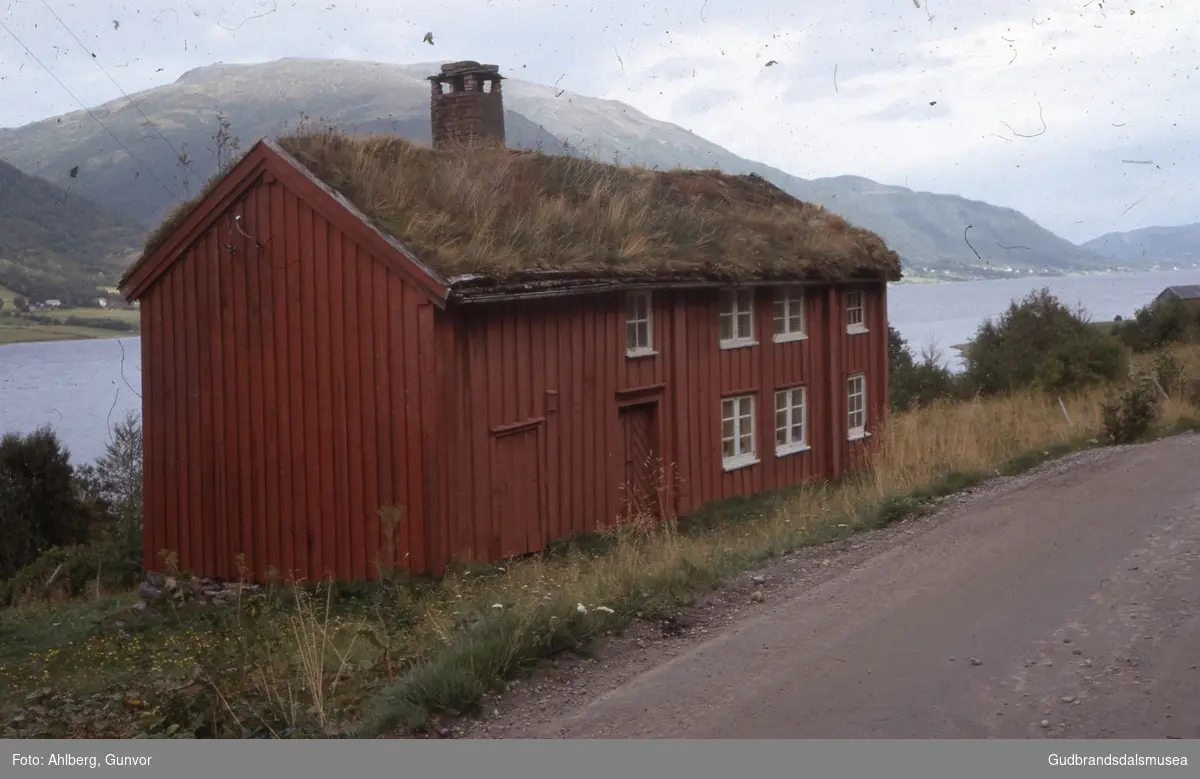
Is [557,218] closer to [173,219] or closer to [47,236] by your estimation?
[173,219]

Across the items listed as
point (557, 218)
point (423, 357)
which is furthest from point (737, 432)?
point (423, 357)

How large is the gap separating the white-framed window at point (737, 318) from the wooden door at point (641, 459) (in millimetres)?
2378

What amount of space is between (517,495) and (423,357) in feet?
7.56

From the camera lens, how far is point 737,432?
19.1 m

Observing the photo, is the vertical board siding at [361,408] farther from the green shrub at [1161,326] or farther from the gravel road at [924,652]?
the green shrub at [1161,326]

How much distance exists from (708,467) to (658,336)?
2.58m

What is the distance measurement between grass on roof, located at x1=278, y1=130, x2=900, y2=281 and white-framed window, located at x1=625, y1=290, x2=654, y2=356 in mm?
813

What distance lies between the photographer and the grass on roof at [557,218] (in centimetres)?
1385

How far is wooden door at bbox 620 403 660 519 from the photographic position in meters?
16.6

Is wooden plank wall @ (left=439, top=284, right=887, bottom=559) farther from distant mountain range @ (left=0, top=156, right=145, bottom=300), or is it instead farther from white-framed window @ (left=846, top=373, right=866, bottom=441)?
distant mountain range @ (left=0, top=156, right=145, bottom=300)

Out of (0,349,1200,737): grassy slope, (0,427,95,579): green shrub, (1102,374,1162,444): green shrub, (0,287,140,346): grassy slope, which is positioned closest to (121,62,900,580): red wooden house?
(0,349,1200,737): grassy slope

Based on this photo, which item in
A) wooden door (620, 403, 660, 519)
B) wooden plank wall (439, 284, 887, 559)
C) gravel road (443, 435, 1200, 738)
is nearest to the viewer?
gravel road (443, 435, 1200, 738)

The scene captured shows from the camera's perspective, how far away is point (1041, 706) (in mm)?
5598

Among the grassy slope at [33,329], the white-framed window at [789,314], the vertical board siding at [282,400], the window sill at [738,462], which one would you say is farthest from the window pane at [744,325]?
the grassy slope at [33,329]
